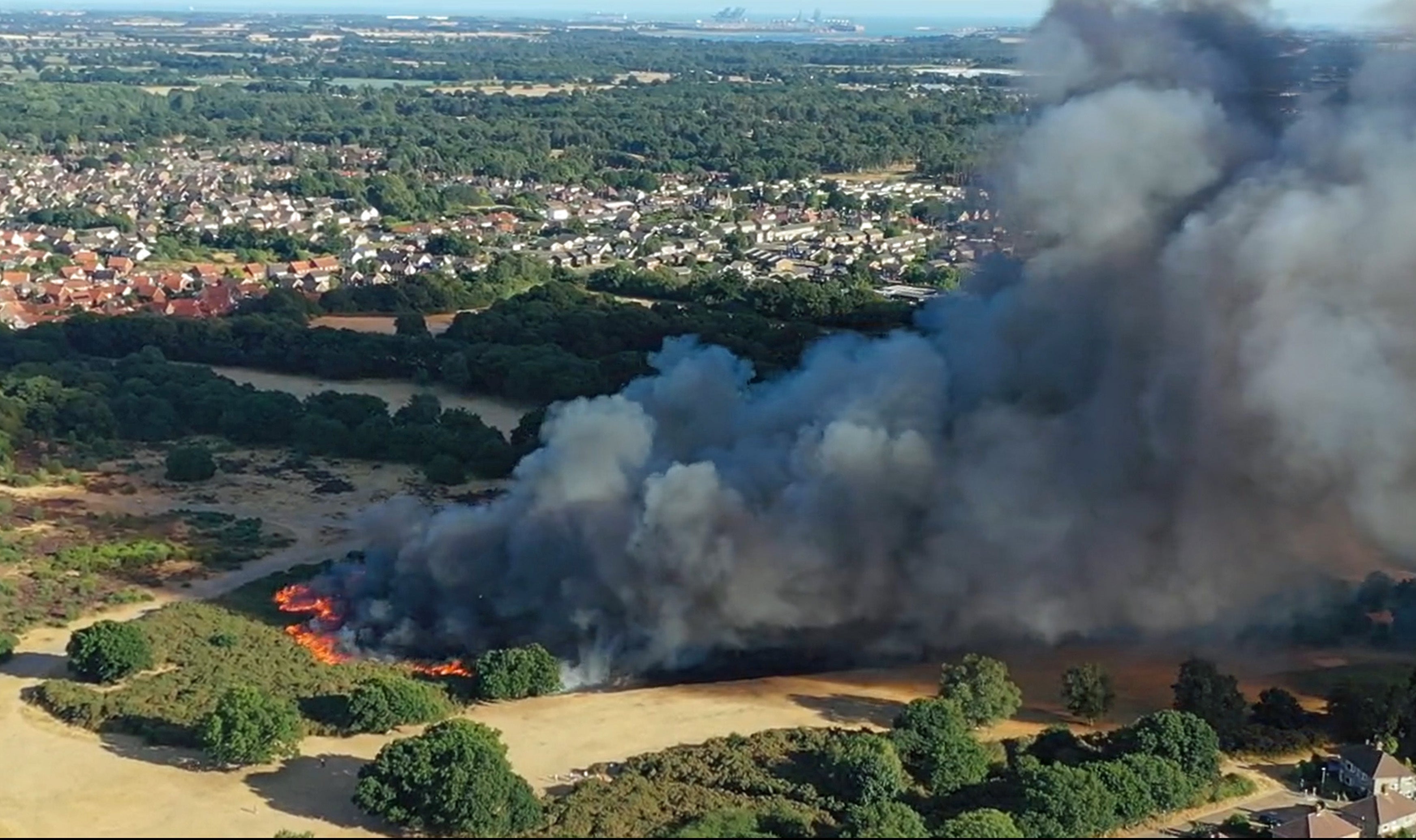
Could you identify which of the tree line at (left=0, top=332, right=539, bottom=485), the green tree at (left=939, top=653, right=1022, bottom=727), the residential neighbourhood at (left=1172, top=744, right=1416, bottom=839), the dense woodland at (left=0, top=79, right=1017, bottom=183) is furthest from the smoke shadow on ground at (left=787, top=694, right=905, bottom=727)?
the dense woodland at (left=0, top=79, right=1017, bottom=183)

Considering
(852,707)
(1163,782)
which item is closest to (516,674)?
(852,707)

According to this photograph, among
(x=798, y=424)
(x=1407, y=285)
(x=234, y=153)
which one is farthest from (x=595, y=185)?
(x=1407, y=285)

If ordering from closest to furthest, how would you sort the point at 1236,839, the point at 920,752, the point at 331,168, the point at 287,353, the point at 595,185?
the point at 1236,839, the point at 920,752, the point at 287,353, the point at 595,185, the point at 331,168

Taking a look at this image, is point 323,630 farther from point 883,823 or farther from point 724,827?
point 883,823

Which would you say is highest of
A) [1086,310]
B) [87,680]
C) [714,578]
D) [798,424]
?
[1086,310]

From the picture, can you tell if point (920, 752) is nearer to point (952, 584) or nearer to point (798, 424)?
point (952, 584)

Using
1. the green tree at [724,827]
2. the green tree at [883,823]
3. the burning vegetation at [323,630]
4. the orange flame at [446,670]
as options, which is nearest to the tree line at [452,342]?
the burning vegetation at [323,630]

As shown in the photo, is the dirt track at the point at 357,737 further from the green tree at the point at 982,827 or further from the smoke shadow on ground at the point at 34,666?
the green tree at the point at 982,827
